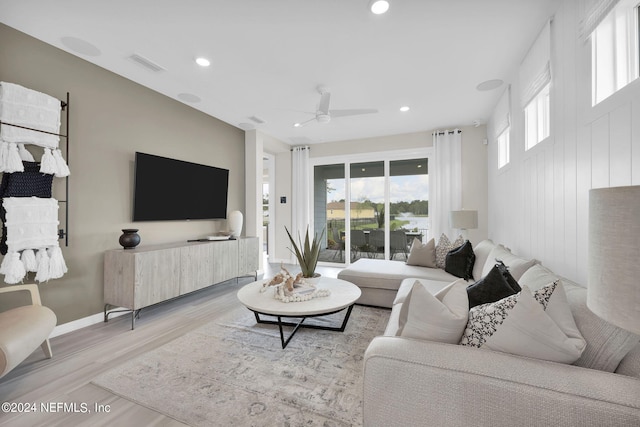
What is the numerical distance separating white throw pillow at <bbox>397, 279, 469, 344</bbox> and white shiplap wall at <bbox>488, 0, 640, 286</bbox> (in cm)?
102

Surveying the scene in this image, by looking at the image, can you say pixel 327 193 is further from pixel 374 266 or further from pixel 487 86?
pixel 487 86

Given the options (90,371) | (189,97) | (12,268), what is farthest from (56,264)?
(189,97)

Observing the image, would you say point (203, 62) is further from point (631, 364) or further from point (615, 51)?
point (631, 364)

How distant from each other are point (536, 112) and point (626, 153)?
1.52 meters

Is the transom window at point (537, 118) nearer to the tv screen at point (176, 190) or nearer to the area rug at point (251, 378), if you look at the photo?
the area rug at point (251, 378)

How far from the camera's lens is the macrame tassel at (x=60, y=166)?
2375 millimetres

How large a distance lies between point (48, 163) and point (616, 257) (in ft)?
11.5

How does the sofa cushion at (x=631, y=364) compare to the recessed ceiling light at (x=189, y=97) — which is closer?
the sofa cushion at (x=631, y=364)

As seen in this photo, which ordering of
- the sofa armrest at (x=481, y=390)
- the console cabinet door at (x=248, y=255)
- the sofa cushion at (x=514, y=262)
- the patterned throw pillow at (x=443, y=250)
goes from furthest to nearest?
the console cabinet door at (x=248, y=255)
the patterned throw pillow at (x=443, y=250)
the sofa cushion at (x=514, y=262)
the sofa armrest at (x=481, y=390)

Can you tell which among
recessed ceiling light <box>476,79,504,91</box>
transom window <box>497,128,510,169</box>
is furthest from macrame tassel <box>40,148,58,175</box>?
Answer: transom window <box>497,128,510,169</box>

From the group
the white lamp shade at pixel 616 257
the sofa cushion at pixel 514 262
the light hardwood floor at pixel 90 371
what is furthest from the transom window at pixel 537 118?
the light hardwood floor at pixel 90 371

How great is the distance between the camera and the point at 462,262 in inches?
118

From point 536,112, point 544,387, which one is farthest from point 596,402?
point 536,112

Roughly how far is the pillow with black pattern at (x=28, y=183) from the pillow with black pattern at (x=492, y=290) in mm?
3486
